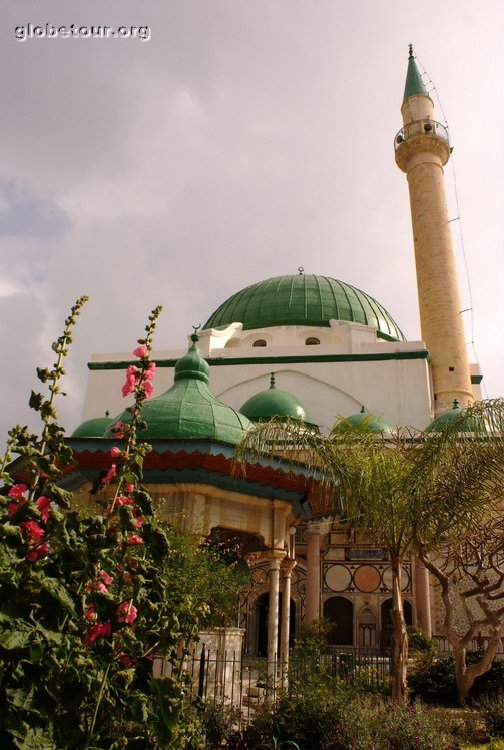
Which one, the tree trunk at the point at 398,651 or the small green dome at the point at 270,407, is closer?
the tree trunk at the point at 398,651

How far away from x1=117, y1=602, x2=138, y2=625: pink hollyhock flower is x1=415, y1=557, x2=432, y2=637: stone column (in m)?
12.7

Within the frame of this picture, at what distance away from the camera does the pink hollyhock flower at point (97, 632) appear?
2.89 m

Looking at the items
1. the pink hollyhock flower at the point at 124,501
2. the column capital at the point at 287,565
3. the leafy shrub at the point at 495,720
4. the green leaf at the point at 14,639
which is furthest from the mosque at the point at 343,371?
the green leaf at the point at 14,639

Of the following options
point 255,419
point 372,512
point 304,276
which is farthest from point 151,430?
point 304,276

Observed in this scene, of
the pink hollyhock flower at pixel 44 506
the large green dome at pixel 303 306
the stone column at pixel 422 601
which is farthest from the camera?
the large green dome at pixel 303 306

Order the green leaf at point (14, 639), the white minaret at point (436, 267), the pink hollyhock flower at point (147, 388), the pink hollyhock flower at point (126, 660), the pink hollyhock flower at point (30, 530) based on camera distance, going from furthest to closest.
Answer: the white minaret at point (436, 267) → the pink hollyhock flower at point (147, 388) → the pink hollyhock flower at point (126, 660) → the pink hollyhock flower at point (30, 530) → the green leaf at point (14, 639)

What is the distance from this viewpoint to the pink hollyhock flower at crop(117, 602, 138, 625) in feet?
9.50

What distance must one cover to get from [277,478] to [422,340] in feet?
46.3

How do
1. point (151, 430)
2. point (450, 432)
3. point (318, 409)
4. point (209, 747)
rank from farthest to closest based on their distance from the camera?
point (318, 409) < point (151, 430) < point (450, 432) < point (209, 747)

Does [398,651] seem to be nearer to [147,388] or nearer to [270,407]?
[147,388]

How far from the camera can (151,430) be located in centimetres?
687

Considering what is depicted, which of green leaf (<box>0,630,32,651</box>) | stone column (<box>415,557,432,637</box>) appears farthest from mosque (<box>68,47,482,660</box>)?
green leaf (<box>0,630,32,651</box>)

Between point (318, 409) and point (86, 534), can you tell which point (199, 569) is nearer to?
point (86, 534)

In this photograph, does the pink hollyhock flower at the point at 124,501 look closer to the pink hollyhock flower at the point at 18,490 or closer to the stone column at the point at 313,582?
the pink hollyhock flower at the point at 18,490
